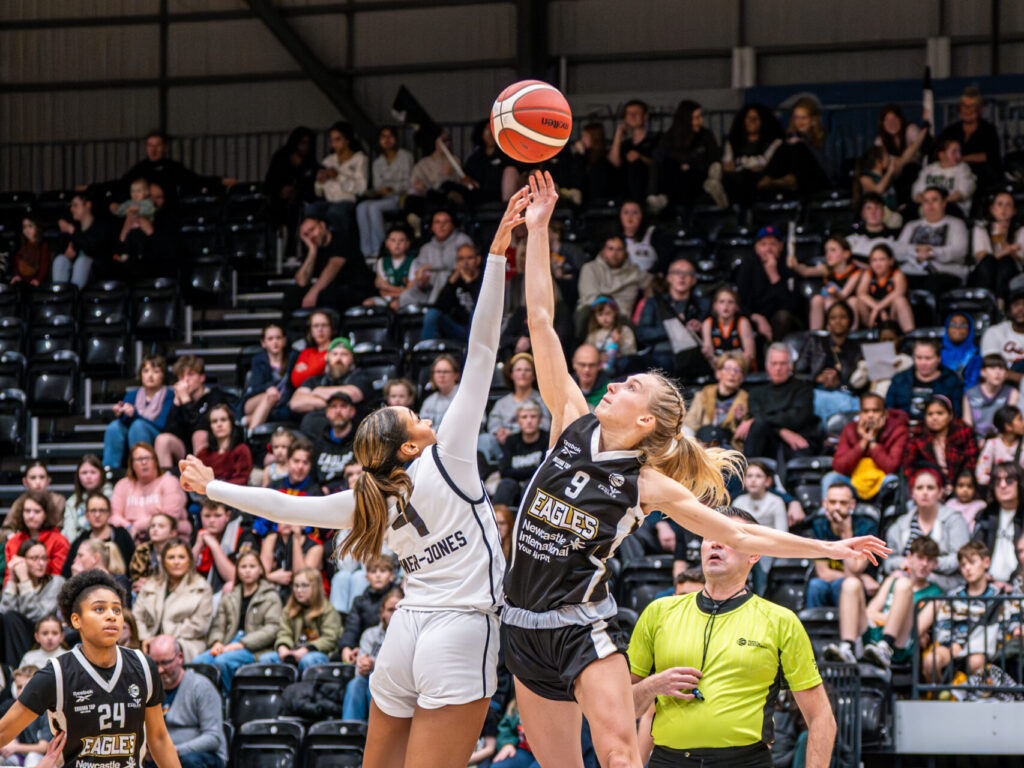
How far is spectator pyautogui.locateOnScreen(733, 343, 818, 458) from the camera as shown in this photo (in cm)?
1076

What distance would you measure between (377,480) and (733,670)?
1565 mm

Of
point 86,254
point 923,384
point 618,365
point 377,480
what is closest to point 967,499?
point 923,384

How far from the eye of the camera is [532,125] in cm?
581

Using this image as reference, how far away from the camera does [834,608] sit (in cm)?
896

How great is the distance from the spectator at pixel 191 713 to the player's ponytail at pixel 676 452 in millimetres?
4851

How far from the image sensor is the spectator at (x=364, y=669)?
9.00 metres

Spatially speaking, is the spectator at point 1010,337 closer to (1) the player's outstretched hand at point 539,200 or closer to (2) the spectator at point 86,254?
(1) the player's outstretched hand at point 539,200

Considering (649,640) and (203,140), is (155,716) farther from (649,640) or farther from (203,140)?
(203,140)

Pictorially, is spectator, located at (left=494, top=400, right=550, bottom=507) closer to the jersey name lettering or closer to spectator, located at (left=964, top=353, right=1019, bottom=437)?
spectator, located at (left=964, top=353, right=1019, bottom=437)

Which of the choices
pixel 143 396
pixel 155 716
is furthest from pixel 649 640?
pixel 143 396

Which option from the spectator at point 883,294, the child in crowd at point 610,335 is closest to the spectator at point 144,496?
the child in crowd at point 610,335

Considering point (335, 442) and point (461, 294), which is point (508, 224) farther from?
point (461, 294)

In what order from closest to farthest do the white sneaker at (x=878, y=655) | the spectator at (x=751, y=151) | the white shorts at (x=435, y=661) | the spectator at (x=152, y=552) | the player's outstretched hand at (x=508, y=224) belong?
the white shorts at (x=435, y=661) → the player's outstretched hand at (x=508, y=224) → the white sneaker at (x=878, y=655) → the spectator at (x=152, y=552) → the spectator at (x=751, y=151)

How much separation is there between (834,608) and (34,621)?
5.67 meters
